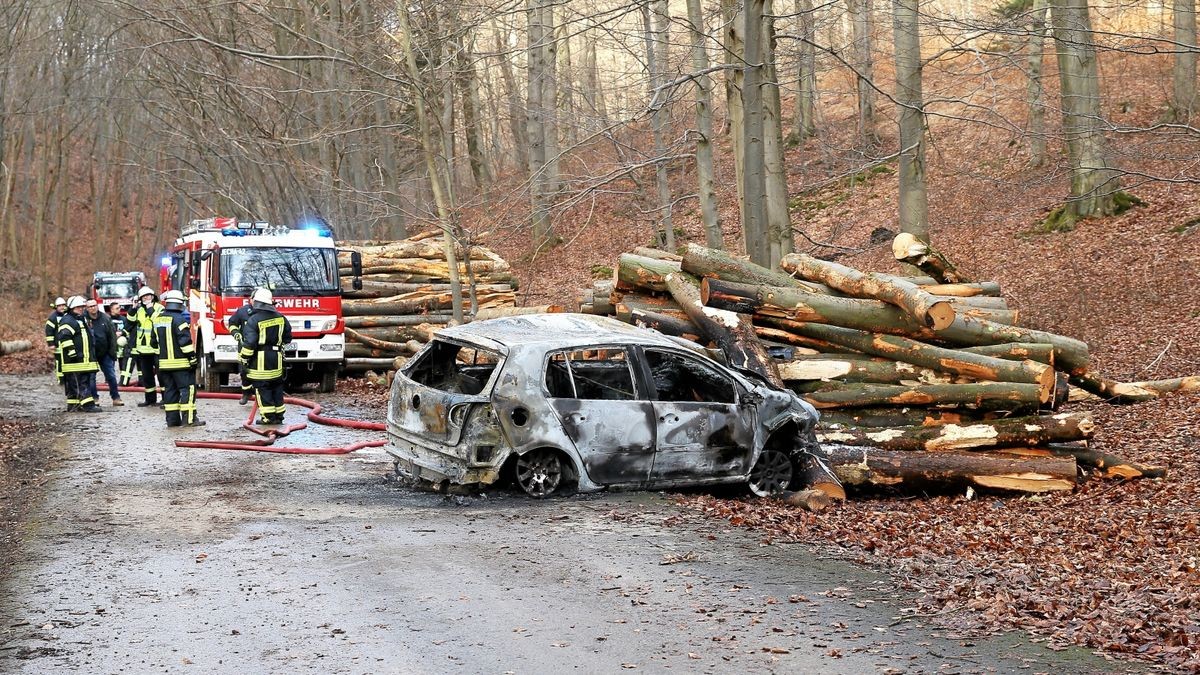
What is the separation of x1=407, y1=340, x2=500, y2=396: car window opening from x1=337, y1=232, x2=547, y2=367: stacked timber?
1079cm

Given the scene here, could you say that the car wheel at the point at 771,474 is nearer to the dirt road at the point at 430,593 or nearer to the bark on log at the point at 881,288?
the dirt road at the point at 430,593

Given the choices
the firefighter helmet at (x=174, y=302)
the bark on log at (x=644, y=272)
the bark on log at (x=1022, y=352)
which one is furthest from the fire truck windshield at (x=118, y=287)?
the bark on log at (x=1022, y=352)

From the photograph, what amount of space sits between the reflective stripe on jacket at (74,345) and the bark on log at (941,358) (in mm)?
10966

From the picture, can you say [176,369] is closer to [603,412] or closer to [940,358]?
[603,412]

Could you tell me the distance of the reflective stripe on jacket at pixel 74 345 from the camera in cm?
1833

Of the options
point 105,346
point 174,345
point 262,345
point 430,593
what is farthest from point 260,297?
point 430,593

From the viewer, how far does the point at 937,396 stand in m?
12.7

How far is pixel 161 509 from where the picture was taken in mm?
10562

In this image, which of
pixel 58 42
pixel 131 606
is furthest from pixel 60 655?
pixel 58 42

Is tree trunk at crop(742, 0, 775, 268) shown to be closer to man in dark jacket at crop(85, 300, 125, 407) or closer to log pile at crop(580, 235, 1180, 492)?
log pile at crop(580, 235, 1180, 492)

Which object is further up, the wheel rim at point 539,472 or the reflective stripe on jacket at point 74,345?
the reflective stripe on jacket at point 74,345

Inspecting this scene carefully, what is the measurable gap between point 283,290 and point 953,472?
12375 millimetres

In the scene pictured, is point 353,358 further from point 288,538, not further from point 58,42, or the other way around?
point 58,42

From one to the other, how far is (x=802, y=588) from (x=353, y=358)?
661 inches
